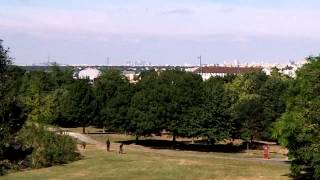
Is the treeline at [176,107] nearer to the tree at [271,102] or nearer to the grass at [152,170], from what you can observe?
the tree at [271,102]

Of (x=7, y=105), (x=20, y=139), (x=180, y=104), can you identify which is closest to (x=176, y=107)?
(x=180, y=104)

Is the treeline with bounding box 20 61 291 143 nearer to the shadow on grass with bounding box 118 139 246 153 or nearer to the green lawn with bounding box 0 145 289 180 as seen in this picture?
the shadow on grass with bounding box 118 139 246 153

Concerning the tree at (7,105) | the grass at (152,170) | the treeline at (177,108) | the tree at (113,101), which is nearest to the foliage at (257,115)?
the treeline at (177,108)

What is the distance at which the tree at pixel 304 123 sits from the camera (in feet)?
114

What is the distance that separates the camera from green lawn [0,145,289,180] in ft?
129

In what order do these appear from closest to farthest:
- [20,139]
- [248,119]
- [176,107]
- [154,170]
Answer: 1. [154,170]
2. [20,139]
3. [176,107]
4. [248,119]

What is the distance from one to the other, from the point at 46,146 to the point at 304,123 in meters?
21.6

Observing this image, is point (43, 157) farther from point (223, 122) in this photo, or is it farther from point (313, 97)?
point (223, 122)

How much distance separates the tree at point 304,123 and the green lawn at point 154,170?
114 inches

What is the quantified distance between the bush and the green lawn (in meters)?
1.34

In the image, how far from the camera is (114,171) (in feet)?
137

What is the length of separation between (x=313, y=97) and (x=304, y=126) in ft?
7.19

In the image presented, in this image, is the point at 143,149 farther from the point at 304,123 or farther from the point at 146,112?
the point at 304,123

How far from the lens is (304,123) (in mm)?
35219
